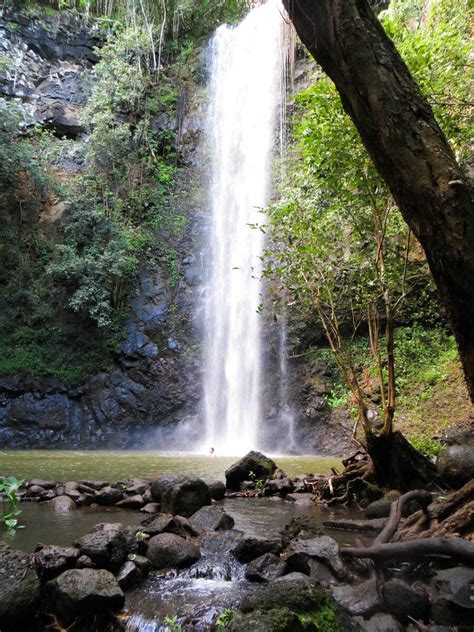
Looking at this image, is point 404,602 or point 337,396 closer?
point 404,602

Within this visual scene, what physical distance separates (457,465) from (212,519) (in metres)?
2.81

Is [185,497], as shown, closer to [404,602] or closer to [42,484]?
[42,484]

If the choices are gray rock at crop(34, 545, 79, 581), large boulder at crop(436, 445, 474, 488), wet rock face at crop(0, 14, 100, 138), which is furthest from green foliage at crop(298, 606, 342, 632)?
wet rock face at crop(0, 14, 100, 138)

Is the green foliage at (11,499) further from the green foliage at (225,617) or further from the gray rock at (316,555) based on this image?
the gray rock at (316,555)

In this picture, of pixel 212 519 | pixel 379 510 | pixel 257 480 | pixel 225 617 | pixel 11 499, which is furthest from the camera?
pixel 257 480

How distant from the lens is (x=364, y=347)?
1408 centimetres

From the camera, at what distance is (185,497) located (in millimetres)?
5484

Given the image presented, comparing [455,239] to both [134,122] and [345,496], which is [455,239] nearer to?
[345,496]

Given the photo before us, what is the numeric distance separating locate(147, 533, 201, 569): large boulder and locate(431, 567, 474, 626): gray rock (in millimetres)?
1901

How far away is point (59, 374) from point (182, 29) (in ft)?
58.2

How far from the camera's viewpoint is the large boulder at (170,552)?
12.7ft

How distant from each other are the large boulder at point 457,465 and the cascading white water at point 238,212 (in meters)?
7.23

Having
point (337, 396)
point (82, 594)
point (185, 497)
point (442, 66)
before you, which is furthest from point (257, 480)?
point (337, 396)

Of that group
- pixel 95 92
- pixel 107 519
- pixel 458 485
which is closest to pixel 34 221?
pixel 95 92
